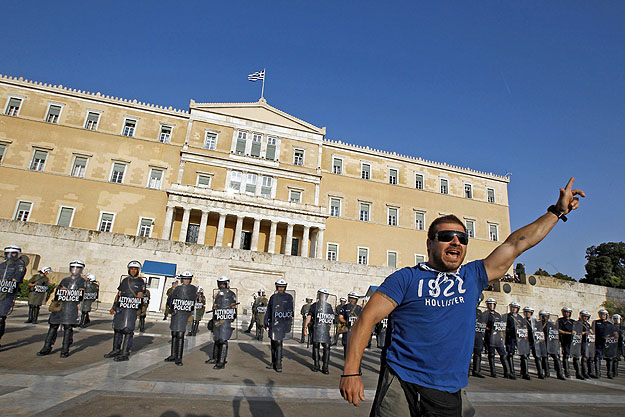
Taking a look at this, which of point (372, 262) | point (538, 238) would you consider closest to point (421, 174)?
point (372, 262)

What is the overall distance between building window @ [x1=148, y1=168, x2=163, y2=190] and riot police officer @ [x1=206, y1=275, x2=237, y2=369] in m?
30.8

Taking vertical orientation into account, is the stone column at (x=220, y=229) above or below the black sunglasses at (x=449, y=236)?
above

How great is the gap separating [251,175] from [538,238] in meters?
37.0

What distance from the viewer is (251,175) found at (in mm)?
38781

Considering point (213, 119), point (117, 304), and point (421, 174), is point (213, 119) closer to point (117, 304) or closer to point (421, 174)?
point (421, 174)

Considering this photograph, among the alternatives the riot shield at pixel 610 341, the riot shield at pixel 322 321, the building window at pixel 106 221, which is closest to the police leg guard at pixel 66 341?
the riot shield at pixel 322 321

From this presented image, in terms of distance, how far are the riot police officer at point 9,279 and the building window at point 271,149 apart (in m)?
32.0

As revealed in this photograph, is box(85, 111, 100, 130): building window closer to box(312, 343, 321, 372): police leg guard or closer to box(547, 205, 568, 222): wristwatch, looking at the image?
box(312, 343, 321, 372): police leg guard

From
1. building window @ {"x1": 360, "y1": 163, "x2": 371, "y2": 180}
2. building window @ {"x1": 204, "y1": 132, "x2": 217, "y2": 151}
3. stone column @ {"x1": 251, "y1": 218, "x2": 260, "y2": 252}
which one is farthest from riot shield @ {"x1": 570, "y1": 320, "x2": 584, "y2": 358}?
building window @ {"x1": 204, "y1": 132, "x2": 217, "y2": 151}

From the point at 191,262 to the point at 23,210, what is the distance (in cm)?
2205

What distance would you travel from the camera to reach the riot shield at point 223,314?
828 centimetres

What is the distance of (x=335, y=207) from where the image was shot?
4131cm

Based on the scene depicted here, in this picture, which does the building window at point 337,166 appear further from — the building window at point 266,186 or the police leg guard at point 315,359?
the police leg guard at point 315,359

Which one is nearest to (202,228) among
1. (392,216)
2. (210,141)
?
(210,141)
